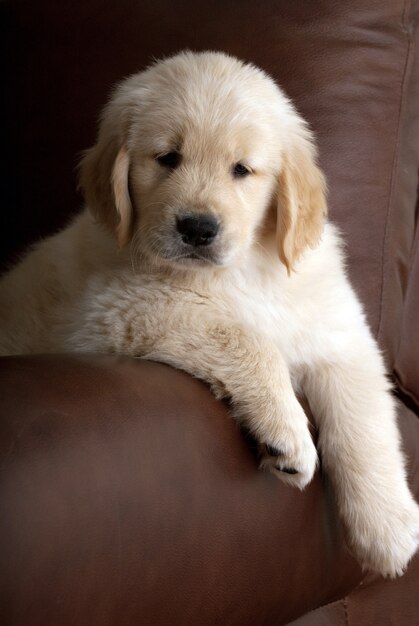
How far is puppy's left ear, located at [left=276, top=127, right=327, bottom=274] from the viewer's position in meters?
2.12

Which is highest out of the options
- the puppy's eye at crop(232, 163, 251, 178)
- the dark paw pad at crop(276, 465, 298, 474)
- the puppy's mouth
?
the puppy's eye at crop(232, 163, 251, 178)

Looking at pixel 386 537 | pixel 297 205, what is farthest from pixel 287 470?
pixel 297 205

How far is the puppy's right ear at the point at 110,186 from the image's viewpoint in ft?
6.98

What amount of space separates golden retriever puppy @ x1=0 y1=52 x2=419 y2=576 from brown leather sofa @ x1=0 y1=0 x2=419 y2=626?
90mm

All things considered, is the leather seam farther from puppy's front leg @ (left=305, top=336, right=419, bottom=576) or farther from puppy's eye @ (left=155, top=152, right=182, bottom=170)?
puppy's eye @ (left=155, top=152, right=182, bottom=170)

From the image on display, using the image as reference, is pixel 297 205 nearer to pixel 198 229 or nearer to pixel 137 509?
pixel 198 229

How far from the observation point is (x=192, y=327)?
78.4 inches

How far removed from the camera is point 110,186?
215cm

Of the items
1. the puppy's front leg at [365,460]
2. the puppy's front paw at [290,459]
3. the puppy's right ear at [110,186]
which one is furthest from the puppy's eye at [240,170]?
the puppy's front paw at [290,459]

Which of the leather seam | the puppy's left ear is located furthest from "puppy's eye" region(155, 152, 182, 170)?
the leather seam

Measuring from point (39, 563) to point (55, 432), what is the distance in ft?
0.66

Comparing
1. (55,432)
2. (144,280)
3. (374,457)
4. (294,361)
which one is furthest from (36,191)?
(55,432)

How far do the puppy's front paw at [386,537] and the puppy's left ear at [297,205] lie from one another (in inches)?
22.9

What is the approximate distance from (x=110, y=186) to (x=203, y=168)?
24 cm
